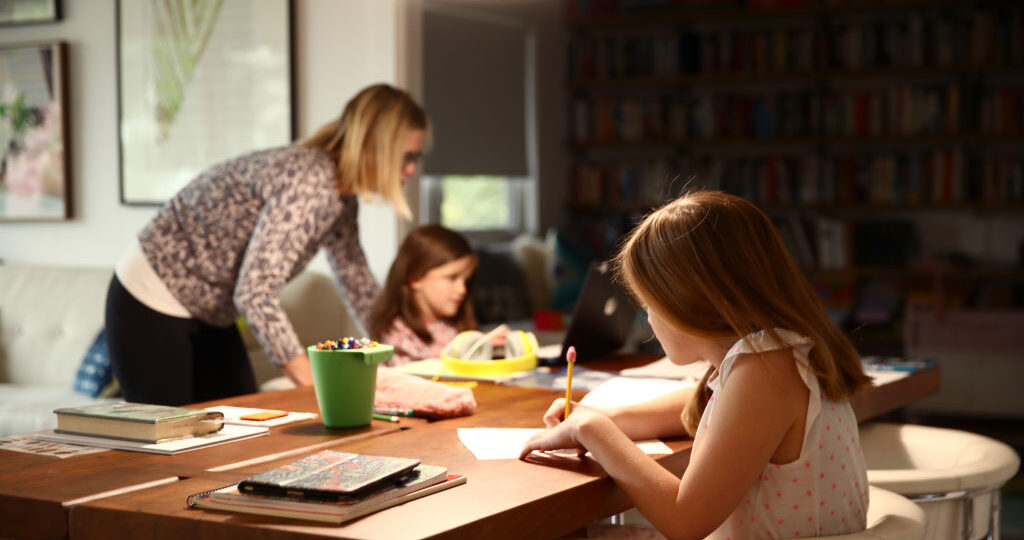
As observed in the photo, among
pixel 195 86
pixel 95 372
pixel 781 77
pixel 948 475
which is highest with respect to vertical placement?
pixel 781 77

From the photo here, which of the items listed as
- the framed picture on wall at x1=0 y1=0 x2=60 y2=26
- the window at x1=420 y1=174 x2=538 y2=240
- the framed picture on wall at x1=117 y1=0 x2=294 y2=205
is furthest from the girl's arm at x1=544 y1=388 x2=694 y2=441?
the window at x1=420 y1=174 x2=538 y2=240

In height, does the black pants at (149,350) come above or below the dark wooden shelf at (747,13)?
below

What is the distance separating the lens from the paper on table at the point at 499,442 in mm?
1428

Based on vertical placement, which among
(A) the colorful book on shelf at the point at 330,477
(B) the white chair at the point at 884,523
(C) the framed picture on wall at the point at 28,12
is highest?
(C) the framed picture on wall at the point at 28,12

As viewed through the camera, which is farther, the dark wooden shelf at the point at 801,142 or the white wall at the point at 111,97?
the dark wooden shelf at the point at 801,142

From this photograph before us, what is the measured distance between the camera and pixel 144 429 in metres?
1.48

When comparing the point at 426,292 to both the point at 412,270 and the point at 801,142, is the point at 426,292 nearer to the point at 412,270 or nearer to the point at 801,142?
the point at 412,270

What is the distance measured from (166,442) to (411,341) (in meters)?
1.13

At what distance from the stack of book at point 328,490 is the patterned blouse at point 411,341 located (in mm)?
1267

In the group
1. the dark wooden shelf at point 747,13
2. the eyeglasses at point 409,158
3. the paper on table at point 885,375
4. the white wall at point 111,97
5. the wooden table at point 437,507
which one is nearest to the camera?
the wooden table at point 437,507

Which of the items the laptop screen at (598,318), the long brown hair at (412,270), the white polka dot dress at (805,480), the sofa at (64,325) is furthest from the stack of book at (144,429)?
the sofa at (64,325)

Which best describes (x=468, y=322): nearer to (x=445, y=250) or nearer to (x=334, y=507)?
(x=445, y=250)

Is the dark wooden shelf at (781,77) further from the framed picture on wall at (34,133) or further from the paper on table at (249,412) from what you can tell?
the paper on table at (249,412)

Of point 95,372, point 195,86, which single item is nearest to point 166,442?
point 95,372
